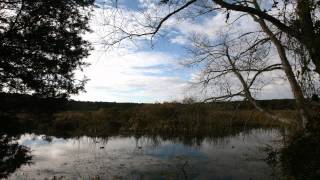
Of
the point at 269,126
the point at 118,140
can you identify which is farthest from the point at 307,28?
the point at 269,126

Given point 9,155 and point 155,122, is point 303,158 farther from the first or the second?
point 155,122

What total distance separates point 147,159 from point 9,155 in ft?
25.5

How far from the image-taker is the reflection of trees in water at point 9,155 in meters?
10.5

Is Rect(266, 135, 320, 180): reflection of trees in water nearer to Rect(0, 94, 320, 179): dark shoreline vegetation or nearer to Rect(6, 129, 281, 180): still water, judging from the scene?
Rect(0, 94, 320, 179): dark shoreline vegetation

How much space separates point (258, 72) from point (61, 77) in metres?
5.83

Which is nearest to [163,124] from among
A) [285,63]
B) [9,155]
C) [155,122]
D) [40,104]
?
[155,122]

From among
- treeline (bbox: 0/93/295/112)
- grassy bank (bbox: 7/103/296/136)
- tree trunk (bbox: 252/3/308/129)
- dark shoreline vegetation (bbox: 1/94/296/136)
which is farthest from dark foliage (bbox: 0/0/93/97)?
grassy bank (bbox: 7/103/296/136)

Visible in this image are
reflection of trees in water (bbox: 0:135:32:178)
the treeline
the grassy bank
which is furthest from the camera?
the grassy bank

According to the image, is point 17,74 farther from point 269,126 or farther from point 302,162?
point 269,126

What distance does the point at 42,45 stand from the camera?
11.5m

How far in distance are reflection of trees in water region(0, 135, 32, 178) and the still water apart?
0.82 metres

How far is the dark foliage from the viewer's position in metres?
11.0

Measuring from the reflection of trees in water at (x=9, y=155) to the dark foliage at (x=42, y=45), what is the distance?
→ 148 cm

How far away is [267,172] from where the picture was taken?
14.4 metres
